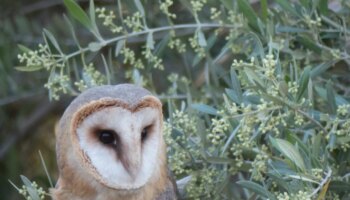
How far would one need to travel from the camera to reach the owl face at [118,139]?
2500mm

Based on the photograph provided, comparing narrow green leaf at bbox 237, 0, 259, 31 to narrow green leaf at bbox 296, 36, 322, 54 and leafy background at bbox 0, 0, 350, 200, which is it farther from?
narrow green leaf at bbox 296, 36, 322, 54

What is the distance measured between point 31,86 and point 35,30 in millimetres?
198

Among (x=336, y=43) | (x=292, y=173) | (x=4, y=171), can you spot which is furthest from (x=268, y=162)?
(x=4, y=171)

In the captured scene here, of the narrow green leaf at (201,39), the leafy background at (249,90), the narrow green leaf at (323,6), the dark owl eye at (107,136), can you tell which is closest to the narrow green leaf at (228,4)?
the leafy background at (249,90)

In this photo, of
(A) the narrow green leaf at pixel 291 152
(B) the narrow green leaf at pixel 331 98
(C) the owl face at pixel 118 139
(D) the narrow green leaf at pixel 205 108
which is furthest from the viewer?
(D) the narrow green leaf at pixel 205 108

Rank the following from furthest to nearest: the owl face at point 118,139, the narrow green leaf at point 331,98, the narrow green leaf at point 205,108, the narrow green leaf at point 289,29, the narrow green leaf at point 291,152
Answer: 1. the narrow green leaf at point 289,29
2. the narrow green leaf at point 205,108
3. the narrow green leaf at point 331,98
4. the owl face at point 118,139
5. the narrow green leaf at point 291,152

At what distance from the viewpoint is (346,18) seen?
2893 mm

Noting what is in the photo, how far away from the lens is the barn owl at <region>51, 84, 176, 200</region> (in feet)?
8.22

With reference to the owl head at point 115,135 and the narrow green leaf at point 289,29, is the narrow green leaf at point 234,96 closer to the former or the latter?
the owl head at point 115,135

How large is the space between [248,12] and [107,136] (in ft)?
1.65

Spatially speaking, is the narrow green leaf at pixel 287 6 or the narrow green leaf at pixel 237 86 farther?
the narrow green leaf at pixel 287 6

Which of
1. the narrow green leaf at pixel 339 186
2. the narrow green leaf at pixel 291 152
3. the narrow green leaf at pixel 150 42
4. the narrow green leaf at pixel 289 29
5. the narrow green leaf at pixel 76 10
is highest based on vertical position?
the narrow green leaf at pixel 76 10

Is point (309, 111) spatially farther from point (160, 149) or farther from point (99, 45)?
point (99, 45)

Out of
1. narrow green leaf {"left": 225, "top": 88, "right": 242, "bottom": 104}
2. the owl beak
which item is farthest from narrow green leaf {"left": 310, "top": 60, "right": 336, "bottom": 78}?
the owl beak
